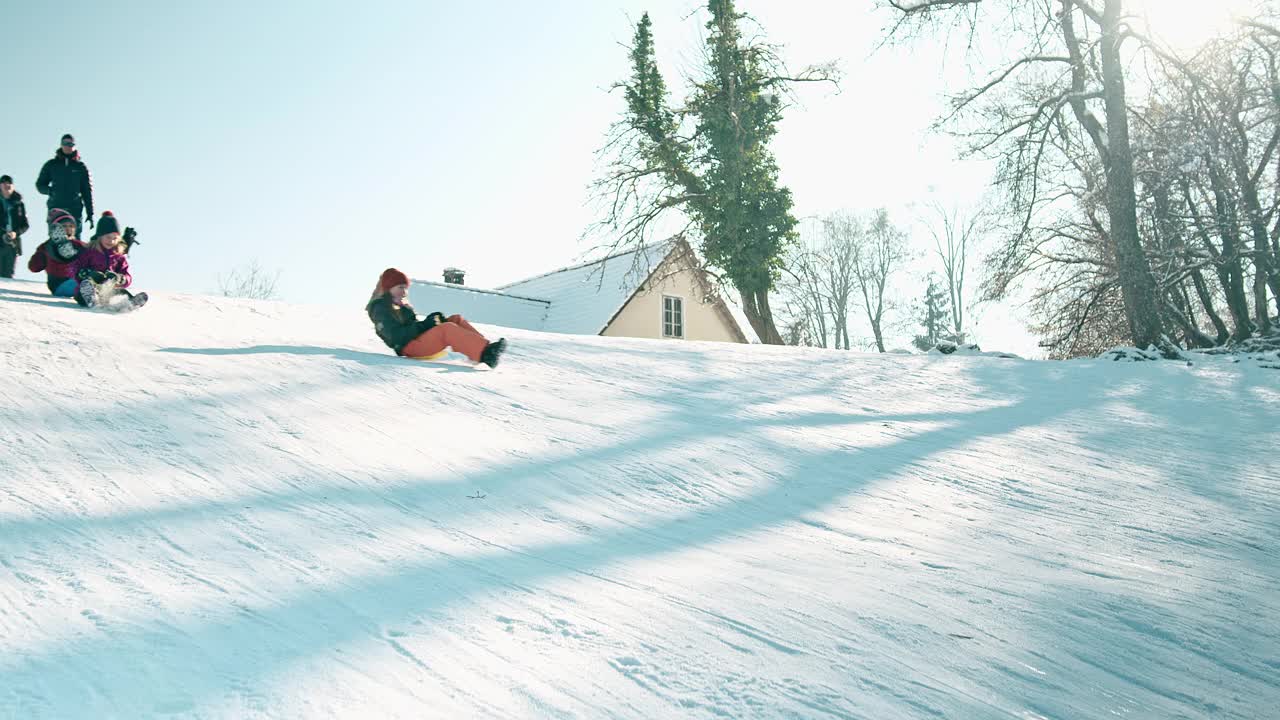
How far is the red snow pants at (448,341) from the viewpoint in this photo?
644 cm

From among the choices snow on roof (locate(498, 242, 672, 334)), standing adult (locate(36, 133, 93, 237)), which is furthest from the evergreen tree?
standing adult (locate(36, 133, 93, 237))

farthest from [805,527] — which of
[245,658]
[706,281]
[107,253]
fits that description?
[706,281]

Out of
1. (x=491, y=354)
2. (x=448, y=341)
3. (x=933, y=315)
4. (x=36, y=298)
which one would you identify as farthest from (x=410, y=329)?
(x=933, y=315)

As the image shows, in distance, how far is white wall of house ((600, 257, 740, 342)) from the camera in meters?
23.3

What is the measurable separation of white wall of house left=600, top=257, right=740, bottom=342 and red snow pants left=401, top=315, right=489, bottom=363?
15.9m

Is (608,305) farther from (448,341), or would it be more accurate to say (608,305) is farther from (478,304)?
(448,341)

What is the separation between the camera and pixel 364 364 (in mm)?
6000

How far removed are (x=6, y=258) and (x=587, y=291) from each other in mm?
16488

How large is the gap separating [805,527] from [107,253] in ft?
24.9

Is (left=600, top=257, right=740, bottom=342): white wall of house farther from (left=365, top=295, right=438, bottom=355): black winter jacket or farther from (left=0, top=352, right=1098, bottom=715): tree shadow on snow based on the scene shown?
(left=0, top=352, right=1098, bottom=715): tree shadow on snow

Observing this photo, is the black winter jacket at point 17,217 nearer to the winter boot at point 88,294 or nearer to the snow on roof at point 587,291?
the winter boot at point 88,294

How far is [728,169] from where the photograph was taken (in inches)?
761

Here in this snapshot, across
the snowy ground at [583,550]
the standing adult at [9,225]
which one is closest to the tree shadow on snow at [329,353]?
the snowy ground at [583,550]

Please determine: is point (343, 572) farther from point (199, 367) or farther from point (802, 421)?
point (802, 421)
